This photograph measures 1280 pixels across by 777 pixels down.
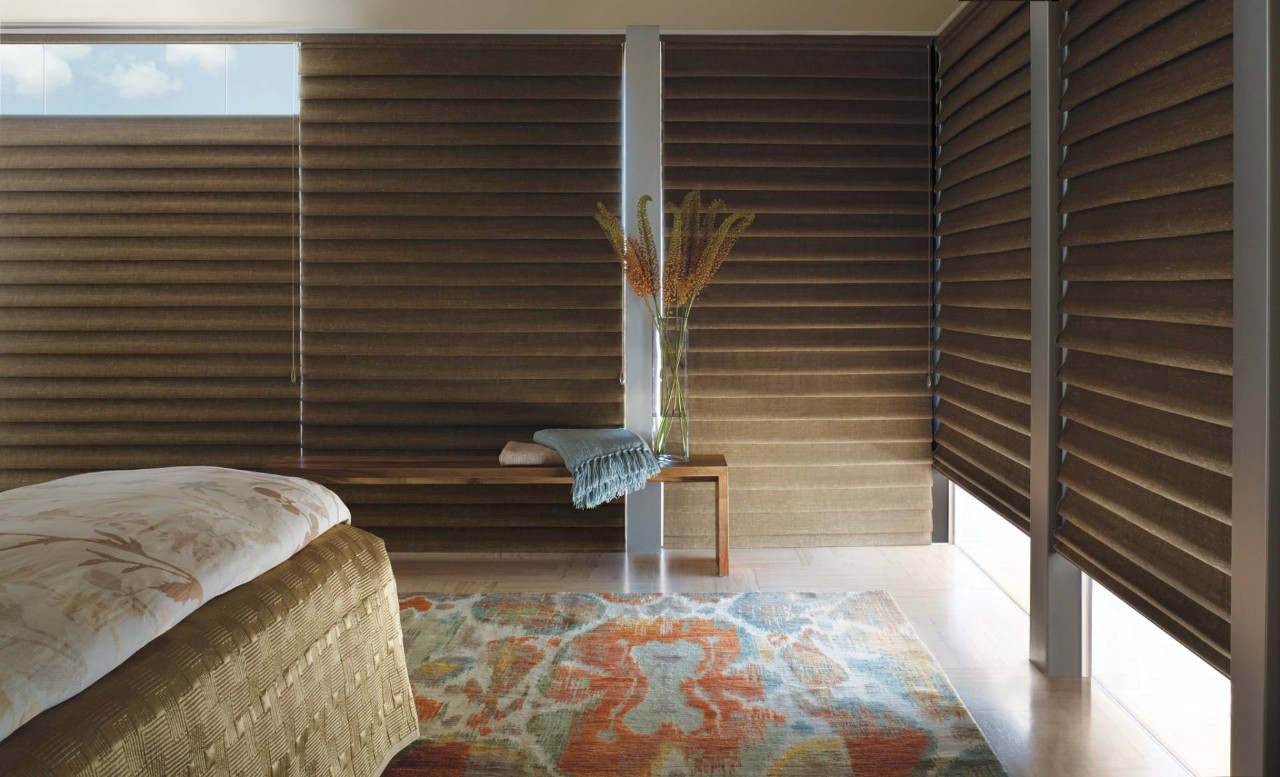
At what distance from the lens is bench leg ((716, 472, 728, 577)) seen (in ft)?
13.2

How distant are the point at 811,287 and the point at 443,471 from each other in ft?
5.76

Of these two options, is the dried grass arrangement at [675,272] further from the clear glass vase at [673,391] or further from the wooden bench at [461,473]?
the wooden bench at [461,473]

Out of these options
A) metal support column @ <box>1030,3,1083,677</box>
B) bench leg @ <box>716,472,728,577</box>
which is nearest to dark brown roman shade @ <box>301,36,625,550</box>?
bench leg @ <box>716,472,728,577</box>

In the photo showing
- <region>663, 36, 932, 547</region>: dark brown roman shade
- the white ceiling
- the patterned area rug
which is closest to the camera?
the patterned area rug

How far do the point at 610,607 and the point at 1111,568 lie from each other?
169cm

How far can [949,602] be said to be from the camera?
3.67m

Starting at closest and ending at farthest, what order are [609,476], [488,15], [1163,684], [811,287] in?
[1163,684] < [609,476] < [488,15] < [811,287]

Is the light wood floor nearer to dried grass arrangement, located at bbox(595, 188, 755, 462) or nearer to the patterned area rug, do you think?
the patterned area rug

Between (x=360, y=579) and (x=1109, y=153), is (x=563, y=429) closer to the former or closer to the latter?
(x=360, y=579)

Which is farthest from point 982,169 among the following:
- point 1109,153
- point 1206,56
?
point 1206,56

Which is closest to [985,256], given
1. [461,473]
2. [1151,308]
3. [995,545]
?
[995,545]

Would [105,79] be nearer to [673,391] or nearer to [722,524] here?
[673,391]

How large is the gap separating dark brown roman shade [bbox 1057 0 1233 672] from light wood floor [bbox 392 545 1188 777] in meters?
0.38

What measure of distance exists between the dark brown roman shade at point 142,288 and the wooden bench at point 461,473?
468mm
